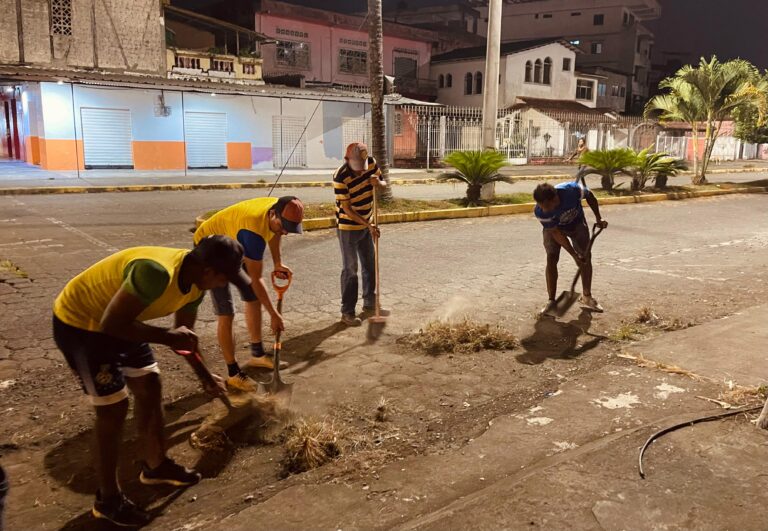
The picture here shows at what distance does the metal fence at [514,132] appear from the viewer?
2798cm

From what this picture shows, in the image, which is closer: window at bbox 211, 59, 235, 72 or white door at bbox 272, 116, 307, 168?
white door at bbox 272, 116, 307, 168

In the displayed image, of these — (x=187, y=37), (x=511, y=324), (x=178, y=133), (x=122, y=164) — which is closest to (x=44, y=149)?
(x=122, y=164)

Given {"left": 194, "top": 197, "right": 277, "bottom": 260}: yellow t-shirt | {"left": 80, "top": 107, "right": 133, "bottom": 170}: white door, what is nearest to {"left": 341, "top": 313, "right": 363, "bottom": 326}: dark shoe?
{"left": 194, "top": 197, "right": 277, "bottom": 260}: yellow t-shirt

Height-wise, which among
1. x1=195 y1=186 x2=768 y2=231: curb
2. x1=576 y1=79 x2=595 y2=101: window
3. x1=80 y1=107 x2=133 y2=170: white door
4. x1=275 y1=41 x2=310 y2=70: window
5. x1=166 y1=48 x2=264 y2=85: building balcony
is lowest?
x1=195 y1=186 x2=768 y2=231: curb

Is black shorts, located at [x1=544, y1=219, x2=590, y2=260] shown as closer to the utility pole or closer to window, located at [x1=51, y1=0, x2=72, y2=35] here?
the utility pole

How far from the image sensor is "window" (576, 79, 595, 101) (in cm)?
4234

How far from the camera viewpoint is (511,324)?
5.95m

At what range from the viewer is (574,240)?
634cm

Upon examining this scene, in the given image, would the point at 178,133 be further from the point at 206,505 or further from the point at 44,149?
the point at 206,505

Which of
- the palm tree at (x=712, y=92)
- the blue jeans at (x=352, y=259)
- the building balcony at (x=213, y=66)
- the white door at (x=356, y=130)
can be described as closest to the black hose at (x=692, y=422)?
the blue jeans at (x=352, y=259)

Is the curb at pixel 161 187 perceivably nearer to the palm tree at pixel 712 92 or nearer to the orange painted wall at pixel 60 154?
the orange painted wall at pixel 60 154

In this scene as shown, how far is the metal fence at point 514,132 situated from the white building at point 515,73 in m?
4.03

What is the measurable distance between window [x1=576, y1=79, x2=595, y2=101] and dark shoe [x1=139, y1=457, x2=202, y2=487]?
43.0 metres

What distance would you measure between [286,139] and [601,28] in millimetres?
40595
